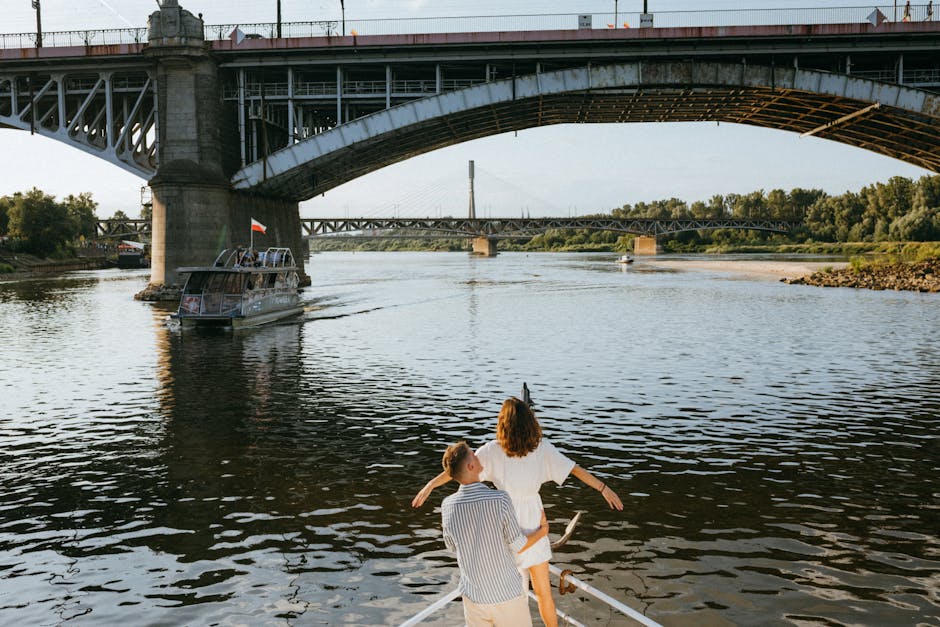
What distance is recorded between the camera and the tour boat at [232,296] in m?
35.6

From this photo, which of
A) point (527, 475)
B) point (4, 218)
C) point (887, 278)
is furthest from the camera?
point (4, 218)

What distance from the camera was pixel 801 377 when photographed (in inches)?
832

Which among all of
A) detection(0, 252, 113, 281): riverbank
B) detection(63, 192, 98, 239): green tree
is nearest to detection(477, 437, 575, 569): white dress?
detection(0, 252, 113, 281): riverbank

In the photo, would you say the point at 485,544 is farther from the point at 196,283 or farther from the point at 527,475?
the point at 196,283

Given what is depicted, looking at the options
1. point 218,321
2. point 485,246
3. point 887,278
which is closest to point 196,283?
point 218,321

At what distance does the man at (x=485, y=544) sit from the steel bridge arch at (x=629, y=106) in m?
46.1

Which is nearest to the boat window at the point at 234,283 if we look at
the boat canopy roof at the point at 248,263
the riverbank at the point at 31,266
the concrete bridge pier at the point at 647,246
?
the boat canopy roof at the point at 248,263

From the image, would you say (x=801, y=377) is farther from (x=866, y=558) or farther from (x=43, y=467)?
(x=43, y=467)

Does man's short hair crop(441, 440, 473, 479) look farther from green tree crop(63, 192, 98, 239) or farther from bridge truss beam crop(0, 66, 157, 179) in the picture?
green tree crop(63, 192, 98, 239)

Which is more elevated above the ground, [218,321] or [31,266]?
[31,266]

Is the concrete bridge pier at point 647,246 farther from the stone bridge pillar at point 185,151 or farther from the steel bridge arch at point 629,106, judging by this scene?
the stone bridge pillar at point 185,151

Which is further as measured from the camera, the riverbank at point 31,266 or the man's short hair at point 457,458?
the riverbank at point 31,266

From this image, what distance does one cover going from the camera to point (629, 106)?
2265 inches

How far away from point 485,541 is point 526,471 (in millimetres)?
871
